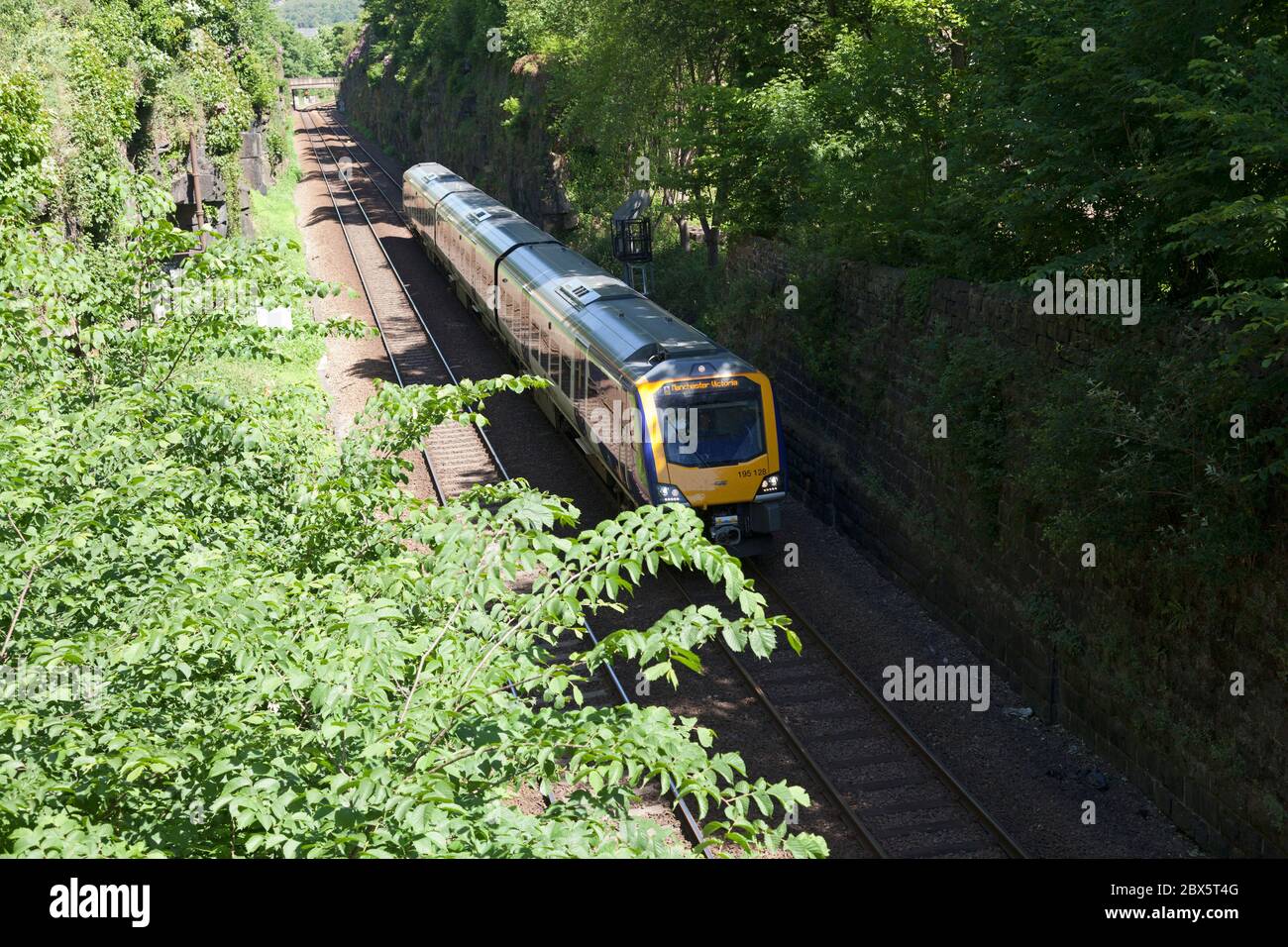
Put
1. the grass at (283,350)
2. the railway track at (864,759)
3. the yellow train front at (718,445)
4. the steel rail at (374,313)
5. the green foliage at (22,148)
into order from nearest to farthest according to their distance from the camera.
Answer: the railway track at (864,759) < the green foliage at (22,148) < the grass at (283,350) < the yellow train front at (718,445) < the steel rail at (374,313)

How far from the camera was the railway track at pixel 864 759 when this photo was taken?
35.7 ft

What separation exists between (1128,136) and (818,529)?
8.00m

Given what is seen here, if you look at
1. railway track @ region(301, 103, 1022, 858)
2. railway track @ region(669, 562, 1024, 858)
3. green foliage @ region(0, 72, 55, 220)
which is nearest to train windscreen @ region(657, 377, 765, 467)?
railway track @ region(301, 103, 1022, 858)

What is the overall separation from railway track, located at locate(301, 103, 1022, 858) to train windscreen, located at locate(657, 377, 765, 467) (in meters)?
1.96

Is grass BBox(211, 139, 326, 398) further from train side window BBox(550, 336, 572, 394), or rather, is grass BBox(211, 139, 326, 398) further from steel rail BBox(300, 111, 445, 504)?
train side window BBox(550, 336, 572, 394)

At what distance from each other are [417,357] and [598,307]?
9.26m

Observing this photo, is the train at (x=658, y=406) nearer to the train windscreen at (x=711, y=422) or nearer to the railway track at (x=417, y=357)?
the train windscreen at (x=711, y=422)

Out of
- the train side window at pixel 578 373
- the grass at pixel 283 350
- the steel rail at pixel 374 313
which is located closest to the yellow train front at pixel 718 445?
the train side window at pixel 578 373

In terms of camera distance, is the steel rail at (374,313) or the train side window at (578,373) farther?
the steel rail at (374,313)

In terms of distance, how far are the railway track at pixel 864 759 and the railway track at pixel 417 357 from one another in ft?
4.92

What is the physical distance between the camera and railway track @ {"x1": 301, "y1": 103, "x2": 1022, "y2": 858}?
1089 cm

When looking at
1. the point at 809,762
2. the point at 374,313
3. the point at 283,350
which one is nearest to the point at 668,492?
the point at 809,762

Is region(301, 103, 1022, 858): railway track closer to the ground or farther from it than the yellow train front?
closer to the ground
